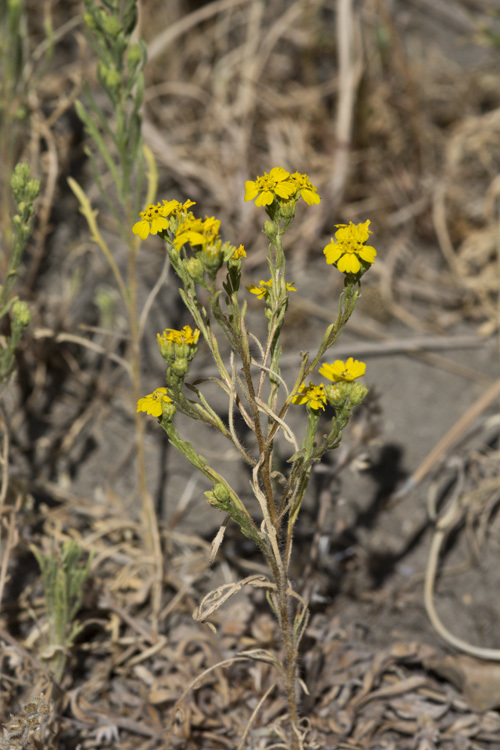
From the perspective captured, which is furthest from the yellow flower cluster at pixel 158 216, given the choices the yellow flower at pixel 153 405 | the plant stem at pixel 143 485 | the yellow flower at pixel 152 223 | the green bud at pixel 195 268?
the plant stem at pixel 143 485

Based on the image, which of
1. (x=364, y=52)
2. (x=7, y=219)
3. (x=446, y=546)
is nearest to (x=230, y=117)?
(x=364, y=52)

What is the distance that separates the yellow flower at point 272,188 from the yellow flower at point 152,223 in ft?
0.61

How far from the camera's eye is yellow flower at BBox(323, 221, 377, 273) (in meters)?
1.47

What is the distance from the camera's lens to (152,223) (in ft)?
4.93

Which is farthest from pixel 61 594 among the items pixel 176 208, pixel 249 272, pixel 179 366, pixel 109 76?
pixel 249 272

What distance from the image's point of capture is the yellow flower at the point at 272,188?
150 centimetres

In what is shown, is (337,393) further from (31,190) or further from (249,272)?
(249,272)

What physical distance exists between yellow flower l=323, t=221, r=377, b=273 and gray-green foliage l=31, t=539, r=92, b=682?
1155 mm

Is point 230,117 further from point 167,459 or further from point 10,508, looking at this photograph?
point 10,508

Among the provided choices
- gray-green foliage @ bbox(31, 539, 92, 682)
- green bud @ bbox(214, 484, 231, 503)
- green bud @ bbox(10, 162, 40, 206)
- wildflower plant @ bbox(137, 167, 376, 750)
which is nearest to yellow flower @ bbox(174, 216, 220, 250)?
wildflower plant @ bbox(137, 167, 376, 750)

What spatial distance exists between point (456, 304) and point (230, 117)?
1.55 metres

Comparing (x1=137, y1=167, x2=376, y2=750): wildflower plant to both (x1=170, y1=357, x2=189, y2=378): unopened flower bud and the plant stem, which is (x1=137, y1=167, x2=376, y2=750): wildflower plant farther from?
the plant stem

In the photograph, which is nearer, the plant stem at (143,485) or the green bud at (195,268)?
the green bud at (195,268)

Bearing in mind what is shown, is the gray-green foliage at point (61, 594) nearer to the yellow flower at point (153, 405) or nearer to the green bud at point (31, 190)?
the yellow flower at point (153, 405)
